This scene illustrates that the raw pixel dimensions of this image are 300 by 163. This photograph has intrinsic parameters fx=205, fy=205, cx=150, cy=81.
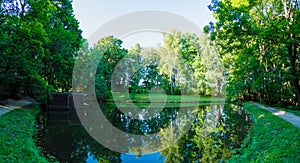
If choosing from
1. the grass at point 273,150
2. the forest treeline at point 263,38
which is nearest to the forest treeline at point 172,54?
the forest treeline at point 263,38

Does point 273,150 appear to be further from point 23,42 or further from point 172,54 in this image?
point 172,54

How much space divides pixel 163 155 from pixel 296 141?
12.5ft

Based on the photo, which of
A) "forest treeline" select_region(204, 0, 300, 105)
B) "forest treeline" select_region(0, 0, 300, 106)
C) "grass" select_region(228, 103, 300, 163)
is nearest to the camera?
"grass" select_region(228, 103, 300, 163)

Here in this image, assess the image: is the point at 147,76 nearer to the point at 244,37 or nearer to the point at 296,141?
the point at 244,37

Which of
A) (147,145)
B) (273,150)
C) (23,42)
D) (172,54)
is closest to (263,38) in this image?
(273,150)

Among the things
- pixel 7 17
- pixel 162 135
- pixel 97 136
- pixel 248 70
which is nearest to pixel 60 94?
pixel 7 17

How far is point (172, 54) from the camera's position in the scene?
43.5 metres

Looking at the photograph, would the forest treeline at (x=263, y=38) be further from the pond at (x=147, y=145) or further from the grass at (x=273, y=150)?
the pond at (x=147, y=145)

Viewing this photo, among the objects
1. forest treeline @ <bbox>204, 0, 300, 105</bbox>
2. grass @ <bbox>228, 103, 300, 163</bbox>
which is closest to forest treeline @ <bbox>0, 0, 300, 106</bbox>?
forest treeline @ <bbox>204, 0, 300, 105</bbox>

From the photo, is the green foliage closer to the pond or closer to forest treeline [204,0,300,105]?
the pond

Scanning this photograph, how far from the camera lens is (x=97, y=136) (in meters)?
8.67

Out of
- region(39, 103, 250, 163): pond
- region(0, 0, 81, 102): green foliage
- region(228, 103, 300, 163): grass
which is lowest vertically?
region(39, 103, 250, 163): pond

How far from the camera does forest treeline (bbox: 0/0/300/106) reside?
10828 mm

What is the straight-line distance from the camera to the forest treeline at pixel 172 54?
10828 millimetres
